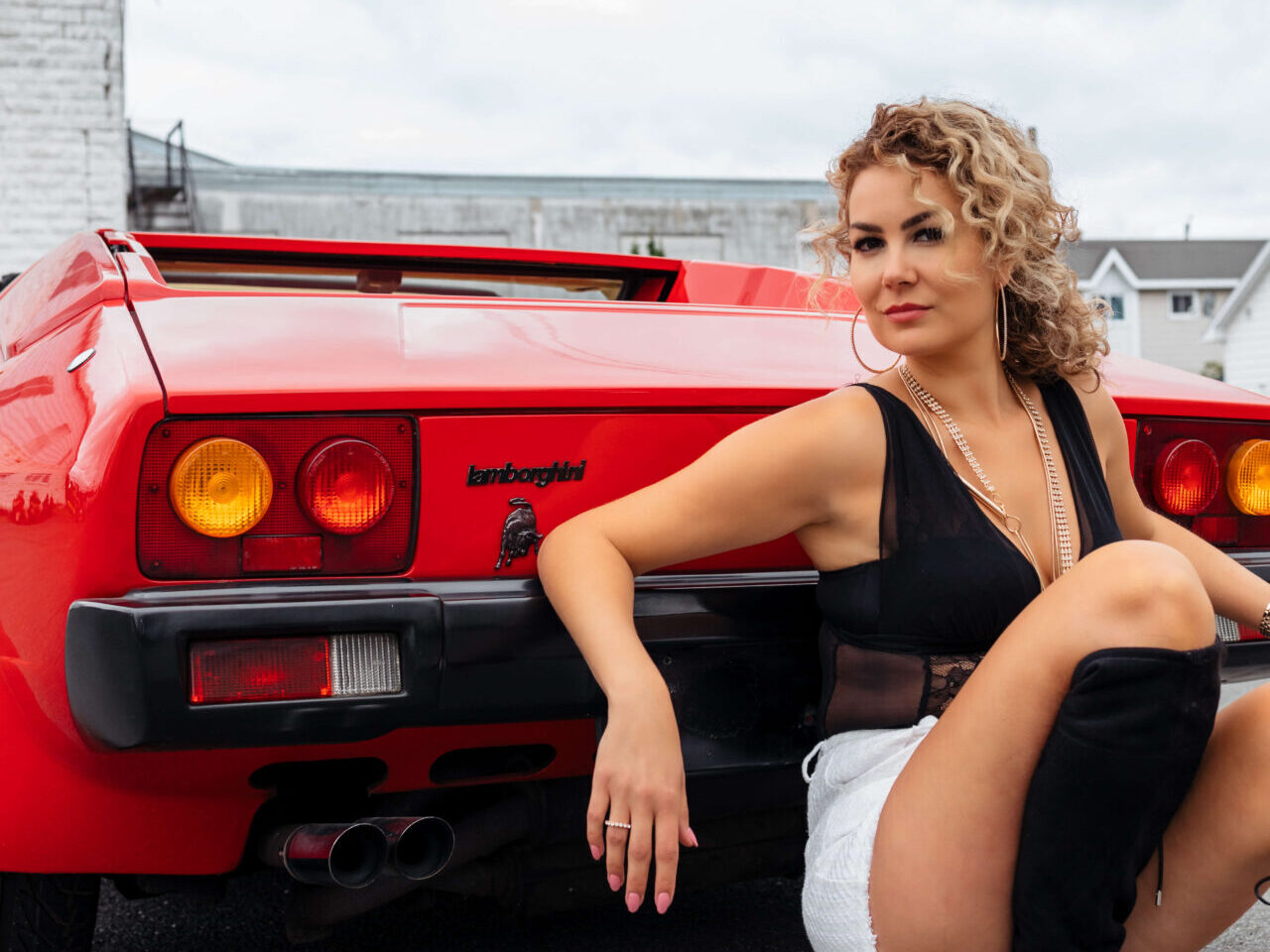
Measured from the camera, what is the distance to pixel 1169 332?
138 ft

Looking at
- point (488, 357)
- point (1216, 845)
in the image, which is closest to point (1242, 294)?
point (1216, 845)

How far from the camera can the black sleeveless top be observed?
5.51 ft

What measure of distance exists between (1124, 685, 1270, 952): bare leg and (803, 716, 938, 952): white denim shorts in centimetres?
34

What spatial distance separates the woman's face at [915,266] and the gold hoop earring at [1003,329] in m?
0.08

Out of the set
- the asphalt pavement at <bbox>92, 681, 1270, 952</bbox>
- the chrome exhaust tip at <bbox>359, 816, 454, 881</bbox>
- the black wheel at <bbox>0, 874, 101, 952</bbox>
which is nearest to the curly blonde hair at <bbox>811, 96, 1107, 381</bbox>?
the chrome exhaust tip at <bbox>359, 816, 454, 881</bbox>

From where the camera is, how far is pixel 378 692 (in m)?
1.65

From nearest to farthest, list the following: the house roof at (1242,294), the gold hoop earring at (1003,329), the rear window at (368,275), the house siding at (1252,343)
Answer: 1. the gold hoop earring at (1003,329)
2. the rear window at (368,275)
3. the house siding at (1252,343)
4. the house roof at (1242,294)

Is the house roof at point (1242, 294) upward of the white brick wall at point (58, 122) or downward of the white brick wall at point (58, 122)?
downward

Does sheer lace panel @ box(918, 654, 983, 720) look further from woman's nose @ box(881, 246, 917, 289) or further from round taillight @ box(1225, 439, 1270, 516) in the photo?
round taillight @ box(1225, 439, 1270, 516)

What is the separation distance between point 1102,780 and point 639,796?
21.1 inches

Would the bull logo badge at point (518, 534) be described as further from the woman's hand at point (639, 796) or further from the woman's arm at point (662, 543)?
the woman's hand at point (639, 796)

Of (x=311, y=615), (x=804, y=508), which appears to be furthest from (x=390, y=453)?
(x=804, y=508)

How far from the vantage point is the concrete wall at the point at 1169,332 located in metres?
41.7

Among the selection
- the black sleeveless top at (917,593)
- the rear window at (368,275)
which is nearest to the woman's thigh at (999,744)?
the black sleeveless top at (917,593)
